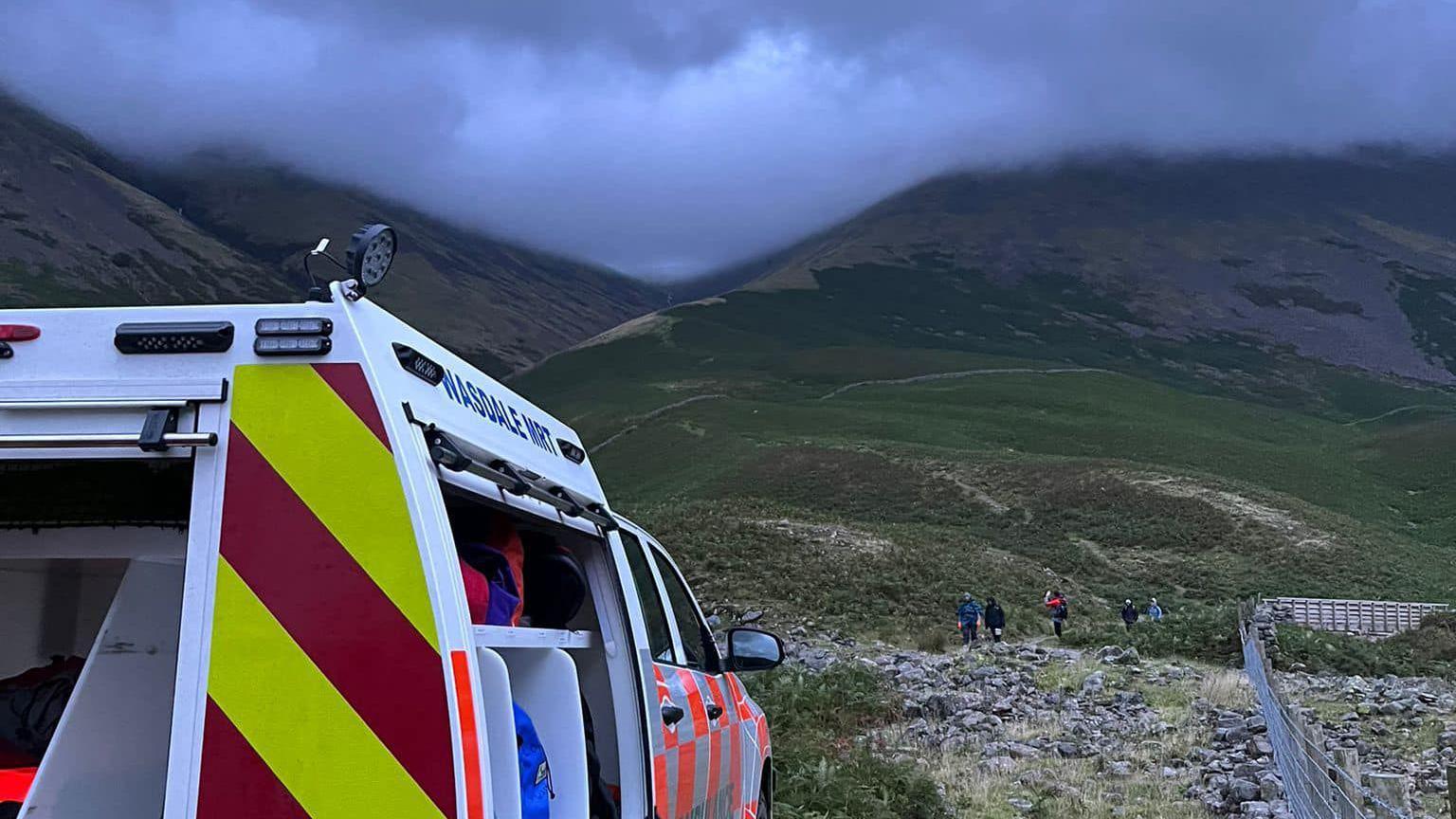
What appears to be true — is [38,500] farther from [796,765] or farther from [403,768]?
[796,765]

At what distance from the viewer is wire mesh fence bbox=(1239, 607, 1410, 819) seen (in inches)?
231

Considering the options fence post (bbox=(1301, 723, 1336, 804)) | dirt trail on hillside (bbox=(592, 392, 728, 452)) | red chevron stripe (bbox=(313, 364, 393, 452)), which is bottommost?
dirt trail on hillside (bbox=(592, 392, 728, 452))

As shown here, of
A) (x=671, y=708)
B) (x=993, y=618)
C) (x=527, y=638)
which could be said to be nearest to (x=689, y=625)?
(x=671, y=708)

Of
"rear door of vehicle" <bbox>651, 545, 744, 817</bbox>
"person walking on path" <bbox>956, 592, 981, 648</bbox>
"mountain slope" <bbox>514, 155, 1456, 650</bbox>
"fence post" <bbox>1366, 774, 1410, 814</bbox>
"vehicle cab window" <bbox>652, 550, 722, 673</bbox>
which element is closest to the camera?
"rear door of vehicle" <bbox>651, 545, 744, 817</bbox>

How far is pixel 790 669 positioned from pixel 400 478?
16.3 metres

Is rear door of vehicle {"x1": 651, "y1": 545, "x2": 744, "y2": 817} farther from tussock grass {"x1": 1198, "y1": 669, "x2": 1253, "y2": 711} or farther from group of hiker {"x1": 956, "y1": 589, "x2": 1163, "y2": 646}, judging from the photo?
group of hiker {"x1": 956, "y1": 589, "x2": 1163, "y2": 646}

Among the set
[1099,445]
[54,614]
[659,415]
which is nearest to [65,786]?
[54,614]

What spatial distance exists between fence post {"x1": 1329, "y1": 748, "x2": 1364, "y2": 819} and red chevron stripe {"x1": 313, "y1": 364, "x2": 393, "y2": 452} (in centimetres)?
509

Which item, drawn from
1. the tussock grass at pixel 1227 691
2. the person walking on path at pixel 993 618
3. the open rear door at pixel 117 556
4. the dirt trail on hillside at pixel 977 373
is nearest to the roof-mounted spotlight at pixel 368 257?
the open rear door at pixel 117 556

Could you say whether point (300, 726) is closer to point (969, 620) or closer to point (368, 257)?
point (368, 257)

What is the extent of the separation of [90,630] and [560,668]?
186 centimetres

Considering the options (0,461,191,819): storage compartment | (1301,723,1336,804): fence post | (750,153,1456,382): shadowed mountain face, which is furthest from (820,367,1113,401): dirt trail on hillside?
(0,461,191,819): storage compartment

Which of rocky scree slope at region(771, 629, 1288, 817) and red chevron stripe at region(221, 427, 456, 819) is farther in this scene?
rocky scree slope at region(771, 629, 1288, 817)

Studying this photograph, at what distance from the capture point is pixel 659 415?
101 m
